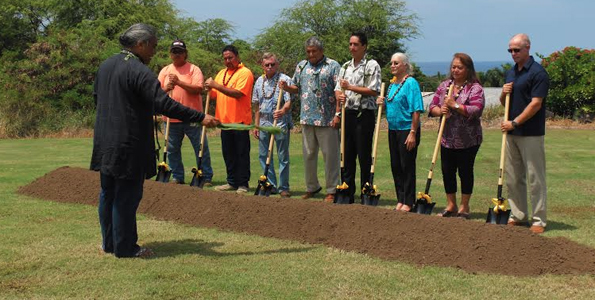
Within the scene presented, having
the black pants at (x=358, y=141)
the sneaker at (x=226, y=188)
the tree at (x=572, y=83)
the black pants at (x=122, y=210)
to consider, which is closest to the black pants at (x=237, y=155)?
the sneaker at (x=226, y=188)

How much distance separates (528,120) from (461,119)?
2.77 ft

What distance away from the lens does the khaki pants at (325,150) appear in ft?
32.7

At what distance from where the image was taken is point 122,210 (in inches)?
265

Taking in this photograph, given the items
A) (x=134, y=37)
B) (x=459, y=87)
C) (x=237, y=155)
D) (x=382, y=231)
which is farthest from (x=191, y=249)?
(x=237, y=155)

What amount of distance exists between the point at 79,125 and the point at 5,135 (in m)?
2.47

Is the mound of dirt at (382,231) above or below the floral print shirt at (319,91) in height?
below

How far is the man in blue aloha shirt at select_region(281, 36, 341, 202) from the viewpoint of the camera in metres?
9.73

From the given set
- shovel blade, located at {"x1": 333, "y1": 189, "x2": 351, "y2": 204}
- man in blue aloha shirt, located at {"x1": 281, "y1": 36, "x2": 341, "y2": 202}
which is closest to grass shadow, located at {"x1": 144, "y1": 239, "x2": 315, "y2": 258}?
shovel blade, located at {"x1": 333, "y1": 189, "x2": 351, "y2": 204}

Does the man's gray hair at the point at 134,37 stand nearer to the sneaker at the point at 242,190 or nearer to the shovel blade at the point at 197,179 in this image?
the shovel blade at the point at 197,179

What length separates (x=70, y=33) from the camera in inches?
1118

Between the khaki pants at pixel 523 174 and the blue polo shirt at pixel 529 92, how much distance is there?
0.35ft

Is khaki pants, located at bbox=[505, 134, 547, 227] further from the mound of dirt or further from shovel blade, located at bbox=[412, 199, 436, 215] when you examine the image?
the mound of dirt

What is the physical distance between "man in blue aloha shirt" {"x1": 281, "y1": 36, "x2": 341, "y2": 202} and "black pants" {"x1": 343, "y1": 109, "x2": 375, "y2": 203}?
0.24m

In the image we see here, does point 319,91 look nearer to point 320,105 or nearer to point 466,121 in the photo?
point 320,105
